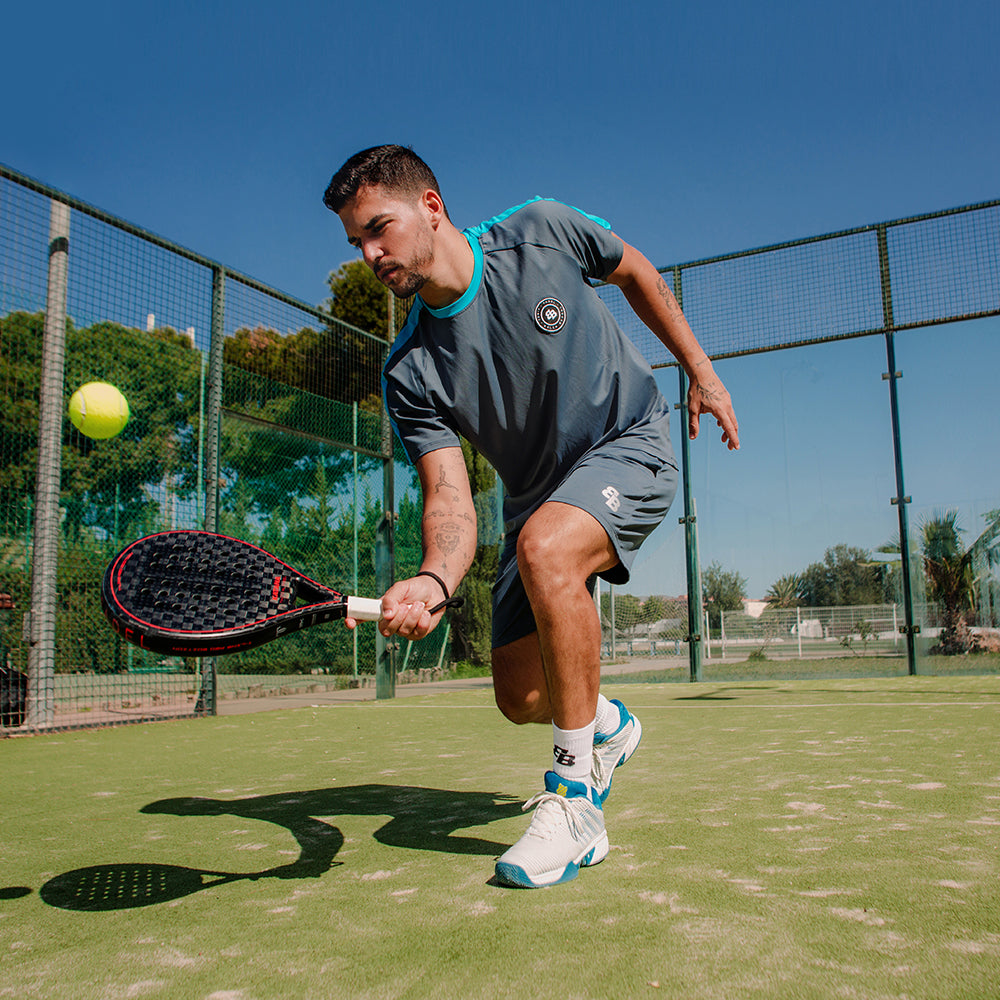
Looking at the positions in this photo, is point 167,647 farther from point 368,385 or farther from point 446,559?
point 368,385

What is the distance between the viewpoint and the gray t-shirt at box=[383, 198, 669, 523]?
7.58 ft

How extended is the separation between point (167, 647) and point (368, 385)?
776 centimetres

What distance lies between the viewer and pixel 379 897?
5.50 ft

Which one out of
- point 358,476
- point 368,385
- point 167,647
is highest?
point 368,385

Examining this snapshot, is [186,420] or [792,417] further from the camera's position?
[792,417]

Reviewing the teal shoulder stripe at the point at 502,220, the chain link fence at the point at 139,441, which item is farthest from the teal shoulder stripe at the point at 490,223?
the chain link fence at the point at 139,441

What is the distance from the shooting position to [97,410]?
5488 mm

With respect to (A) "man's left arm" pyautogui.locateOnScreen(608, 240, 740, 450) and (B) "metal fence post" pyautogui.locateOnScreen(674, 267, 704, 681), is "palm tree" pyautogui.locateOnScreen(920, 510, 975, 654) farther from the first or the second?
(A) "man's left arm" pyautogui.locateOnScreen(608, 240, 740, 450)

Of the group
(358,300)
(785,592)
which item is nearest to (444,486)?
(785,592)

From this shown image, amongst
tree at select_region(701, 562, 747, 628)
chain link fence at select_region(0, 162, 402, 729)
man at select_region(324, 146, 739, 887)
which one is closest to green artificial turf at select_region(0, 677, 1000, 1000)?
man at select_region(324, 146, 739, 887)

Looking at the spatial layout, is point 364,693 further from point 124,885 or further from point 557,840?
point 557,840

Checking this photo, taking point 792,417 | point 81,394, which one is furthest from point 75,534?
point 792,417

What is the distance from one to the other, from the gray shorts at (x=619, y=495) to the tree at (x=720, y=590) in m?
6.10

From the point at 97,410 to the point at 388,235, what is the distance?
396 cm
